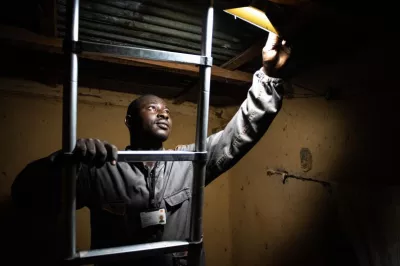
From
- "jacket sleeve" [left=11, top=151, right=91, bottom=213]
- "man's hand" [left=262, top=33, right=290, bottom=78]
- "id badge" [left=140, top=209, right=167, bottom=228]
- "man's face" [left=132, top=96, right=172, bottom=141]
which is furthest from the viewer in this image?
"man's face" [left=132, top=96, right=172, bottom=141]

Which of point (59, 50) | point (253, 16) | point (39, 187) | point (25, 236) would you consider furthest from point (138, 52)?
point (25, 236)

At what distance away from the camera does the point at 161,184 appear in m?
1.44

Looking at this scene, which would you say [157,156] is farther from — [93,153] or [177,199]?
[177,199]

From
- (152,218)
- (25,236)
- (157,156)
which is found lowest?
(25,236)

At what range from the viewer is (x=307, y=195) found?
2.08m

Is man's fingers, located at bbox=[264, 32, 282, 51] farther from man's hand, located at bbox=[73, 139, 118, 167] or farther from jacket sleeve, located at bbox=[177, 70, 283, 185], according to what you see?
man's hand, located at bbox=[73, 139, 118, 167]

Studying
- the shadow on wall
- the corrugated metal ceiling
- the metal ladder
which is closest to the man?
the metal ladder

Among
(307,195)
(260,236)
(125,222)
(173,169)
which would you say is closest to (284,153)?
(307,195)

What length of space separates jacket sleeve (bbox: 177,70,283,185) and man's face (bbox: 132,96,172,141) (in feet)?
0.92

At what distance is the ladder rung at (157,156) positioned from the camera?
0.85 m

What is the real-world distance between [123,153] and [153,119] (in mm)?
783

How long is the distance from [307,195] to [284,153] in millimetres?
372

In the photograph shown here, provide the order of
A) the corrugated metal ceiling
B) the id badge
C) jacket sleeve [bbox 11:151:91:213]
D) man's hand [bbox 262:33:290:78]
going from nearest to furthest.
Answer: jacket sleeve [bbox 11:151:91:213] → man's hand [bbox 262:33:290:78] → the id badge → the corrugated metal ceiling

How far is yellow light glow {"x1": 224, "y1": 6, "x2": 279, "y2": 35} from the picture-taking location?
110 cm
